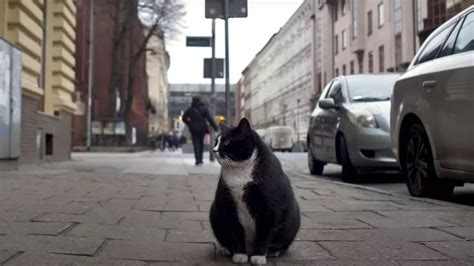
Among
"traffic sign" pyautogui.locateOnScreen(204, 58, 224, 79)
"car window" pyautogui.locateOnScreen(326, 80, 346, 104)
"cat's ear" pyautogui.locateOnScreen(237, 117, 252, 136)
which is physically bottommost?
"cat's ear" pyautogui.locateOnScreen(237, 117, 252, 136)

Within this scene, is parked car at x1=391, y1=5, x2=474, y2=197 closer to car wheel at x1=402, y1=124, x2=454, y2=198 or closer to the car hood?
car wheel at x1=402, y1=124, x2=454, y2=198

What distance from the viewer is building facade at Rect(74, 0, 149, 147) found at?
3975 cm

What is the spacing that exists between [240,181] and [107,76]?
5809 centimetres

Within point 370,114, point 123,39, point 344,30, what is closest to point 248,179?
point 370,114

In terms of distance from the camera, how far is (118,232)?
505cm

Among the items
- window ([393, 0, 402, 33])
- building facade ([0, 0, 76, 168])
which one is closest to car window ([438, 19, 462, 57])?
building facade ([0, 0, 76, 168])

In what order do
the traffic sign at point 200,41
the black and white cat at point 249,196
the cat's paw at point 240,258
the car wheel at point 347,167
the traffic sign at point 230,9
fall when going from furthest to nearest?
the traffic sign at point 200,41
the traffic sign at point 230,9
the car wheel at point 347,167
the cat's paw at point 240,258
the black and white cat at point 249,196

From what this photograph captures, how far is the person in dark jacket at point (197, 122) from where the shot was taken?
54.7 feet

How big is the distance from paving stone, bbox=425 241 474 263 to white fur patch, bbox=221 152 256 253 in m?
1.46

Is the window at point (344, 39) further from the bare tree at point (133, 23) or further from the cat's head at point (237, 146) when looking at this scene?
the cat's head at point (237, 146)

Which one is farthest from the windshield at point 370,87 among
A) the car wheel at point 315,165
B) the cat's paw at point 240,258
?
the cat's paw at point 240,258

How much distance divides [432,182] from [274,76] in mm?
87428

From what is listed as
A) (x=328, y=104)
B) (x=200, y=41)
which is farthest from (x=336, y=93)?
(x=200, y=41)

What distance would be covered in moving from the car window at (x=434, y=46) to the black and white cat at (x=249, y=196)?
419cm
